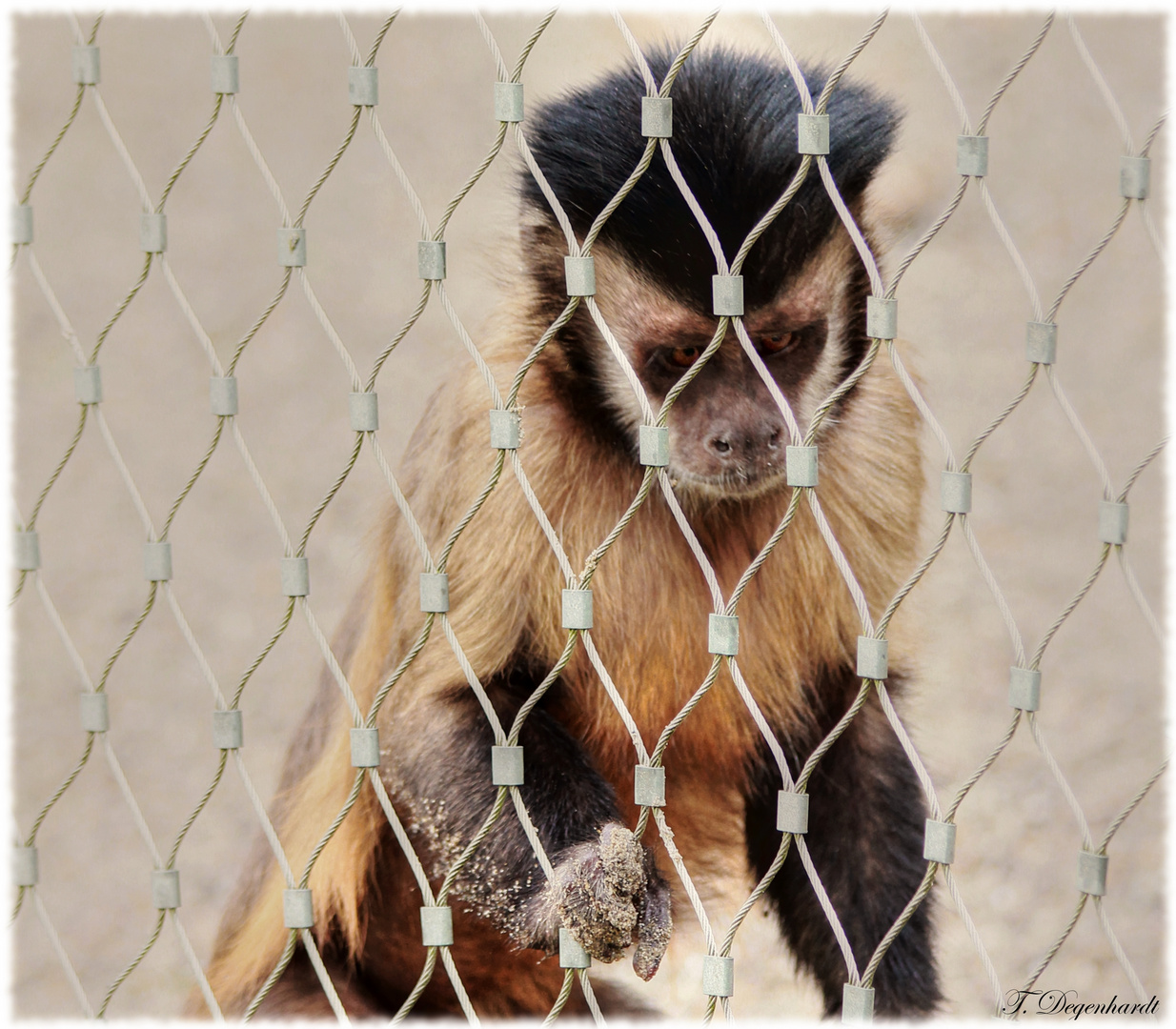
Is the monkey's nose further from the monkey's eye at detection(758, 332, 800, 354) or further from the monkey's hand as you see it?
the monkey's hand

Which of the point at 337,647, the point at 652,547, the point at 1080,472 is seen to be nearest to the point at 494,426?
the point at 652,547

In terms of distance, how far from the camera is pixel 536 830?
59.9 inches

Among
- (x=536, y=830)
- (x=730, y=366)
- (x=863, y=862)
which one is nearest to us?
(x=536, y=830)

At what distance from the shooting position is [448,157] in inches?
200

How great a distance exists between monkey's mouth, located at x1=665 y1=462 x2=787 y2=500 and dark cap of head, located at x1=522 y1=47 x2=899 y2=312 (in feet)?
0.68

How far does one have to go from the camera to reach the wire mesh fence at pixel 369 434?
197 centimetres

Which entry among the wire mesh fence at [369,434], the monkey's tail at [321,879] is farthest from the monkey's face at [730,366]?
the monkey's tail at [321,879]

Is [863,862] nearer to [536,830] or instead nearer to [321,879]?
[536,830]

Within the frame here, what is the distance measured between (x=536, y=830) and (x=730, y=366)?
24.4 inches

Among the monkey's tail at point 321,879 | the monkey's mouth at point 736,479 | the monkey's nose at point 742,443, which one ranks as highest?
the monkey's nose at point 742,443

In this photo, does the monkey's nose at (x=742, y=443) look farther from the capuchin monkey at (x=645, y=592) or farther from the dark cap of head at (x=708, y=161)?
the dark cap of head at (x=708, y=161)

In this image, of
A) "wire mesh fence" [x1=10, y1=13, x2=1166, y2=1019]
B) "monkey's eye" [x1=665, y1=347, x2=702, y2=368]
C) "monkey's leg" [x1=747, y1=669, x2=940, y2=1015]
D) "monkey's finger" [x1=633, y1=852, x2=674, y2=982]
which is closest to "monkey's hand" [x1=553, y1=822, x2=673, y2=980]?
"monkey's finger" [x1=633, y1=852, x2=674, y2=982]

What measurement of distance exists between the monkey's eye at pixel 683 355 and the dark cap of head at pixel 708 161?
0.20 feet

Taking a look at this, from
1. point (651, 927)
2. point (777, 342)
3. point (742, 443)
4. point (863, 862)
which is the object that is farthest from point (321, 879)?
point (777, 342)
